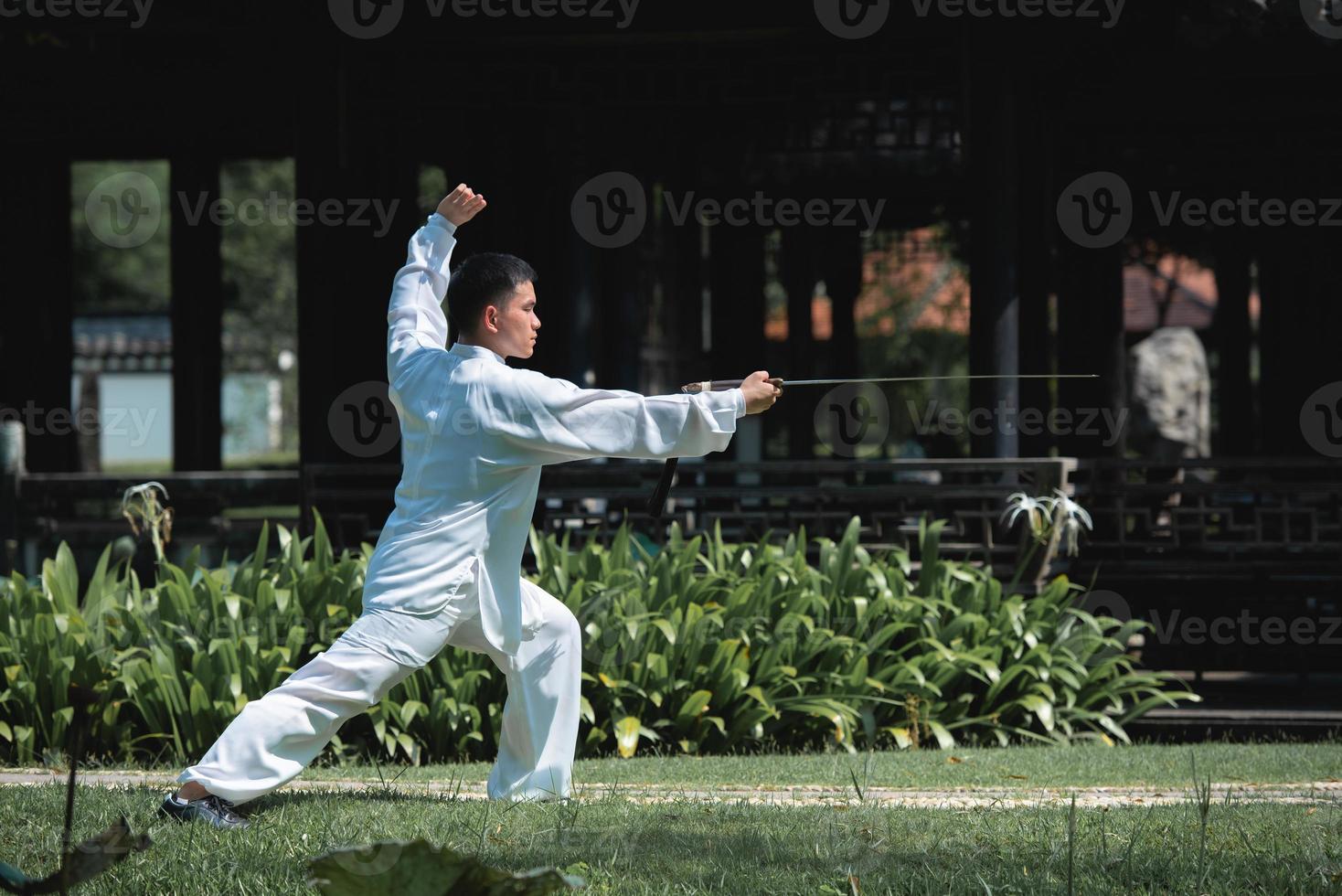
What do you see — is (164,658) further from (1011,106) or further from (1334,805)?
(1011,106)

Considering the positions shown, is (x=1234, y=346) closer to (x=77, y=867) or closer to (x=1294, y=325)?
(x=1294, y=325)

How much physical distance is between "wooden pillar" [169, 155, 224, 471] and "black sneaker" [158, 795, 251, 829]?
1027 centimetres

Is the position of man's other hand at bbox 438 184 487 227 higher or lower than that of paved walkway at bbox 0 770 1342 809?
higher

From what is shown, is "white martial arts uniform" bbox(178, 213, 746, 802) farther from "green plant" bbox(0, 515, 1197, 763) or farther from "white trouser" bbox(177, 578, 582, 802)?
"green plant" bbox(0, 515, 1197, 763)

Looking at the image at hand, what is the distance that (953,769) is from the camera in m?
6.49

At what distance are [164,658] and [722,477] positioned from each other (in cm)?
1050

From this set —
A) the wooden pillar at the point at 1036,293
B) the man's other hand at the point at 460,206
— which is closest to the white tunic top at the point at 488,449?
the man's other hand at the point at 460,206

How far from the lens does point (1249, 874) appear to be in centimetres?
376

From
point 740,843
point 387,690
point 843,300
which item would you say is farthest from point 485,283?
point 843,300

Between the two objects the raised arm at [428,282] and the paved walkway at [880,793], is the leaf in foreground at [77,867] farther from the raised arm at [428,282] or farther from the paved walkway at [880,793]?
the paved walkway at [880,793]

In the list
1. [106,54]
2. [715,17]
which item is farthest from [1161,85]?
[106,54]

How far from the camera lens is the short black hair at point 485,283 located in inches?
190


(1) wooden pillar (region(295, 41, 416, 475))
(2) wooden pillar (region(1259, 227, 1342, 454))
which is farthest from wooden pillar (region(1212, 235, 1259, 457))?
(1) wooden pillar (region(295, 41, 416, 475))

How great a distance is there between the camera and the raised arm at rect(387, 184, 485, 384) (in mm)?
4988
